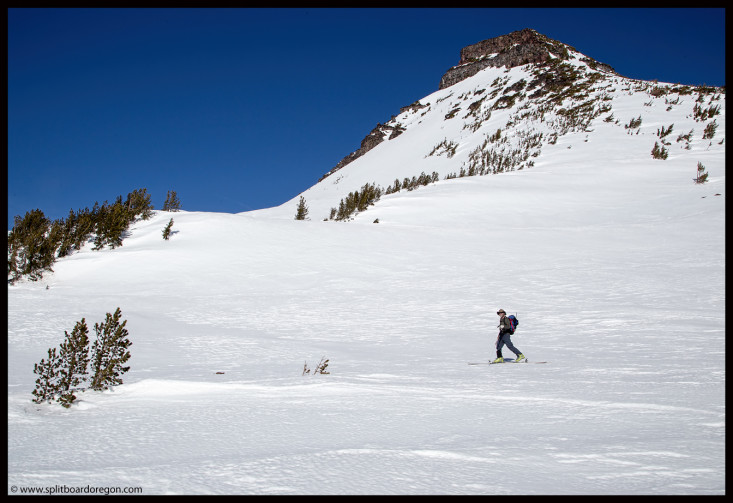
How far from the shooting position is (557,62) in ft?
240

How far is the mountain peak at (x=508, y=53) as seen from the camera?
78125mm

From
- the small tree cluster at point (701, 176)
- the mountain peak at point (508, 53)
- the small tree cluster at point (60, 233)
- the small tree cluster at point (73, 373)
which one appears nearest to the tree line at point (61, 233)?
the small tree cluster at point (60, 233)

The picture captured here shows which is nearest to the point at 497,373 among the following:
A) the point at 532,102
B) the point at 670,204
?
the point at 670,204

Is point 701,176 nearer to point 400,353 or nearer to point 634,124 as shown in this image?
point 634,124

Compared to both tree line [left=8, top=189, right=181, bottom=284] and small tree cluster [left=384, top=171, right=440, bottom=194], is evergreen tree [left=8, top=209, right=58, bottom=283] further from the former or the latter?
small tree cluster [left=384, top=171, right=440, bottom=194]

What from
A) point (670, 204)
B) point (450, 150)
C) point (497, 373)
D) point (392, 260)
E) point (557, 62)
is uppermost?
point (557, 62)

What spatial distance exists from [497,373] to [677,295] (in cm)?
694

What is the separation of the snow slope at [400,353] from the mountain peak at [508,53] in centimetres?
6272

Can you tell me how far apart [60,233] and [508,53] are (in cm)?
8305

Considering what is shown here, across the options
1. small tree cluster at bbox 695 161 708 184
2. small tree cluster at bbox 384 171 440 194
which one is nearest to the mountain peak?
small tree cluster at bbox 384 171 440 194

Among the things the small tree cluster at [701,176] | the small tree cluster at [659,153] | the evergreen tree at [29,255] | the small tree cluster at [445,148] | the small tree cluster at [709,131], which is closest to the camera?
the evergreen tree at [29,255]

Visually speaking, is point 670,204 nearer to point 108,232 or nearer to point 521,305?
point 521,305

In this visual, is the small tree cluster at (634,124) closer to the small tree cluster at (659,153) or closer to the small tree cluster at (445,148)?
the small tree cluster at (659,153)

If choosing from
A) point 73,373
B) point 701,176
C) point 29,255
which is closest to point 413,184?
point 701,176
